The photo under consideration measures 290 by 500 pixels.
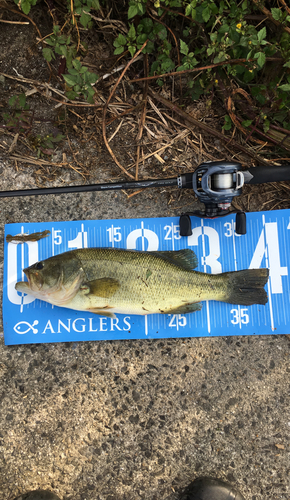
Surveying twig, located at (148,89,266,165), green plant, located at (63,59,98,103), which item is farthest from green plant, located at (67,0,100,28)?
twig, located at (148,89,266,165)

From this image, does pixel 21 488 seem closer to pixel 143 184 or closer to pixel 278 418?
pixel 278 418

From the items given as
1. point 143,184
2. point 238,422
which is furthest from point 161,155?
point 238,422

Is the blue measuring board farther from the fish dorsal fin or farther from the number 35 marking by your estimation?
→ the fish dorsal fin

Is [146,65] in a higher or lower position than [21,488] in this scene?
higher

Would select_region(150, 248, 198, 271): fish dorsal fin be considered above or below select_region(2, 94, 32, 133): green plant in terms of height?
below

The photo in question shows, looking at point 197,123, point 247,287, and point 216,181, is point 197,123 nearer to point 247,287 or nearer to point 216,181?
point 216,181

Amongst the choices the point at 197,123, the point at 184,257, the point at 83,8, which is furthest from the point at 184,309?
the point at 83,8
